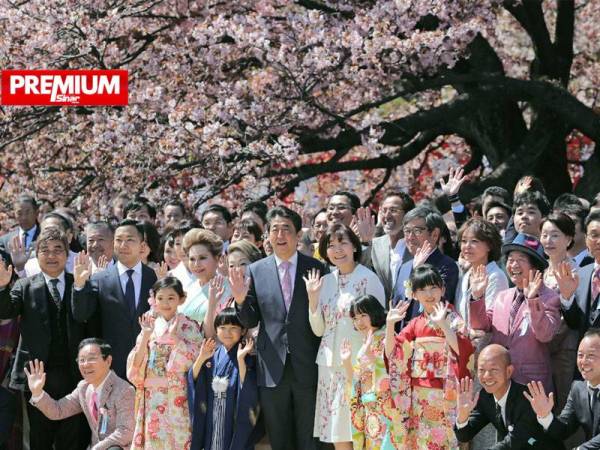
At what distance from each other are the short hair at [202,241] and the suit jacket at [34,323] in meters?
0.91

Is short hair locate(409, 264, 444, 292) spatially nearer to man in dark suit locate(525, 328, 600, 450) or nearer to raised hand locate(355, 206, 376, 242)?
man in dark suit locate(525, 328, 600, 450)

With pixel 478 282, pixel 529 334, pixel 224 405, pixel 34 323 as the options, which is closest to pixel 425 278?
pixel 478 282

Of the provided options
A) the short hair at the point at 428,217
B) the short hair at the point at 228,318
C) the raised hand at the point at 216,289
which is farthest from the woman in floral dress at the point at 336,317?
the raised hand at the point at 216,289

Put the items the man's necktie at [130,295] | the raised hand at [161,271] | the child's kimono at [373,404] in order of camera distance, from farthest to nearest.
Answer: the raised hand at [161,271]
the man's necktie at [130,295]
the child's kimono at [373,404]

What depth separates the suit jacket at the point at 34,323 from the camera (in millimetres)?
7699

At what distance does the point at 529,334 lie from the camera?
6.80 metres

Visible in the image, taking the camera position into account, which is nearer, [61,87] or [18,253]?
[18,253]

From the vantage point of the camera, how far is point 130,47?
A: 11.9 metres

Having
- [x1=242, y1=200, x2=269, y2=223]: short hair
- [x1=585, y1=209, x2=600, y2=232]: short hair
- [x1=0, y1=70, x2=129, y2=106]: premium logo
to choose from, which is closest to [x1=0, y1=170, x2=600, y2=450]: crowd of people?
[x1=585, y1=209, x2=600, y2=232]: short hair

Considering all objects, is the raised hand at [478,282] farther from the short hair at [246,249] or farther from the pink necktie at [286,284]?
the short hair at [246,249]

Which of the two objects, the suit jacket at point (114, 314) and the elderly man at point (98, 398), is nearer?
the elderly man at point (98, 398)

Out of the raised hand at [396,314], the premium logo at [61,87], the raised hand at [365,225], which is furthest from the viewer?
the premium logo at [61,87]

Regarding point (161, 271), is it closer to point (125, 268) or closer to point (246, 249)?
point (125, 268)

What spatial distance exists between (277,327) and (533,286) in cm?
175
